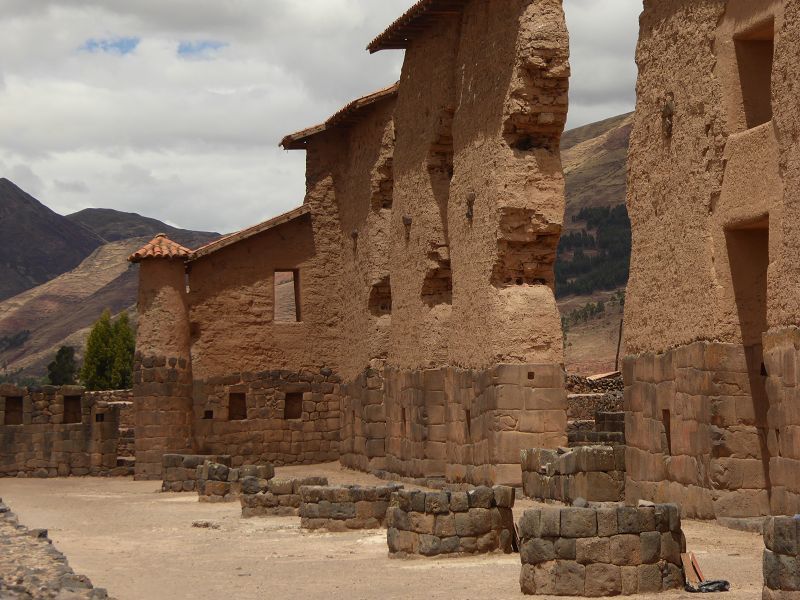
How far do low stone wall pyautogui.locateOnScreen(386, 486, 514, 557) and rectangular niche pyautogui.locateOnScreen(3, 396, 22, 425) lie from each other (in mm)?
20056

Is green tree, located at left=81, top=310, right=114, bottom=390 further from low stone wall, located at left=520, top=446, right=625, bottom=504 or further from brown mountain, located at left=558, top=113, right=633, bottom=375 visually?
low stone wall, located at left=520, top=446, right=625, bottom=504

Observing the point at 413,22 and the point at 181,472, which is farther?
the point at 181,472

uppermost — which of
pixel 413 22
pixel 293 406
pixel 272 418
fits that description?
pixel 413 22

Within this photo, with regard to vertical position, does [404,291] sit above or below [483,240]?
below

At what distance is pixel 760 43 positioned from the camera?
1434 cm

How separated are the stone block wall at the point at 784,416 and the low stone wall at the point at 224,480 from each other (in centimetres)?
1140

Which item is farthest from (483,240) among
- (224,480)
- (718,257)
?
(224,480)

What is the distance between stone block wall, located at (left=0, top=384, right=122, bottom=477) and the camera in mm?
30891

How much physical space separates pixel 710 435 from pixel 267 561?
4.81 metres

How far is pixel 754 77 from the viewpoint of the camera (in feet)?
46.8

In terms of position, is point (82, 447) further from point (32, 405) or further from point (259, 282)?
point (259, 282)

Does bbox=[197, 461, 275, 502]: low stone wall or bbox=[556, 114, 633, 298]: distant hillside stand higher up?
bbox=[556, 114, 633, 298]: distant hillside

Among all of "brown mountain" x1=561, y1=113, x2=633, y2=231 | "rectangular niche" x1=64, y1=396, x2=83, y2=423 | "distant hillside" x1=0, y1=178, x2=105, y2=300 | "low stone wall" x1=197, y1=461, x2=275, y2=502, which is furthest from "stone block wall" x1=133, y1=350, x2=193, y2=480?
"distant hillside" x1=0, y1=178, x2=105, y2=300

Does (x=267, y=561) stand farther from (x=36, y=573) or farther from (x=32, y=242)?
(x=32, y=242)
